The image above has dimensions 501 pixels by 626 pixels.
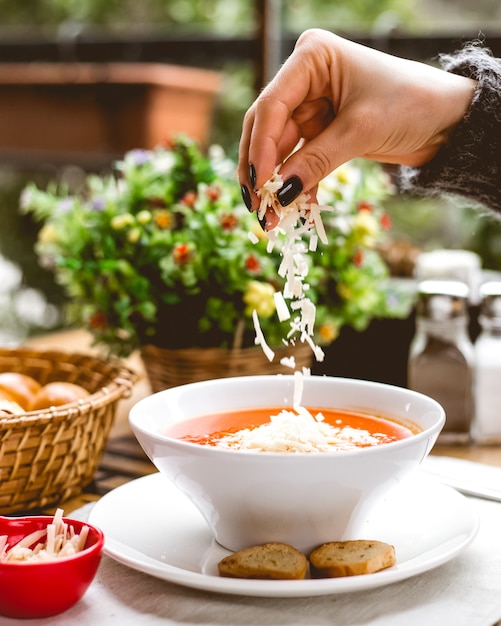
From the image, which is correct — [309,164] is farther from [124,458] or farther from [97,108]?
[97,108]

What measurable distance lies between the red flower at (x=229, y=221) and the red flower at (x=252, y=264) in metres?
0.06

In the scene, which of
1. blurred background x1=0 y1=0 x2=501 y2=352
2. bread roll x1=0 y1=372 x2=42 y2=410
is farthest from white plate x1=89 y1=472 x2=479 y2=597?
blurred background x1=0 y1=0 x2=501 y2=352

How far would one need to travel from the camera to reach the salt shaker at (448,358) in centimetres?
145

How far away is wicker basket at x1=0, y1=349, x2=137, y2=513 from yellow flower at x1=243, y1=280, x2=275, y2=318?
23cm

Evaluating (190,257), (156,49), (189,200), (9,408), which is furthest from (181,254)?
(156,49)

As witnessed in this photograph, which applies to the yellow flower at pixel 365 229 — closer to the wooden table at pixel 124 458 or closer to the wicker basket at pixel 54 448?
the wooden table at pixel 124 458

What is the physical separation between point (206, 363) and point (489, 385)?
0.47m

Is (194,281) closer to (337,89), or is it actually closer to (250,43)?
(337,89)

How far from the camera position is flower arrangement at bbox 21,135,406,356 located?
4.67 ft

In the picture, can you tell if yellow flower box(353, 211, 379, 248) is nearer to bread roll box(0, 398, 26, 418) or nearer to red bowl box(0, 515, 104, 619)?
bread roll box(0, 398, 26, 418)

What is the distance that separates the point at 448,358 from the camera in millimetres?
1462

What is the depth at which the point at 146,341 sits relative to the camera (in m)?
1.46

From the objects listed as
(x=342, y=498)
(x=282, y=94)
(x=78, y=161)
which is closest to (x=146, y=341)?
(x=282, y=94)

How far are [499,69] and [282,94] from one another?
37 centimetres
